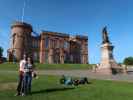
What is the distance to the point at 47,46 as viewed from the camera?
78.2m

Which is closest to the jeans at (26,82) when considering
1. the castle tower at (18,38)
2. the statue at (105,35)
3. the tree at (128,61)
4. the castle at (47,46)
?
the statue at (105,35)

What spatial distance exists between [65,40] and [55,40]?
466cm

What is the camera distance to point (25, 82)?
9.59 m

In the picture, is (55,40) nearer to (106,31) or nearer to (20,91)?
(106,31)

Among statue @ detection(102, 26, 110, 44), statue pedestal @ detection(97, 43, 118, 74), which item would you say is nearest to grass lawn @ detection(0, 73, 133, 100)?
statue pedestal @ detection(97, 43, 118, 74)

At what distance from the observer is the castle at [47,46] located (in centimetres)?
7169

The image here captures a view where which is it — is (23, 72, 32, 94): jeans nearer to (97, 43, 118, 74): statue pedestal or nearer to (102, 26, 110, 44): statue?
(97, 43, 118, 74): statue pedestal

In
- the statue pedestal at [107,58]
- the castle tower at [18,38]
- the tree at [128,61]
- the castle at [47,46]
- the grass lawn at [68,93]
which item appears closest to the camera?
the grass lawn at [68,93]

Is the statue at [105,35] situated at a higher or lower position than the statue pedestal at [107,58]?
higher

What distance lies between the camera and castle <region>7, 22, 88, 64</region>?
71688 mm

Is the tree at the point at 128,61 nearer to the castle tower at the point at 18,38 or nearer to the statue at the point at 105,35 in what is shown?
the castle tower at the point at 18,38

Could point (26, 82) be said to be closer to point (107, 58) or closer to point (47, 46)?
point (107, 58)

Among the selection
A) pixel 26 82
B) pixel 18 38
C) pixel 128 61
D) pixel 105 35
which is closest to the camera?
pixel 26 82

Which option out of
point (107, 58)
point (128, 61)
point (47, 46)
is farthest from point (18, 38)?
point (128, 61)
